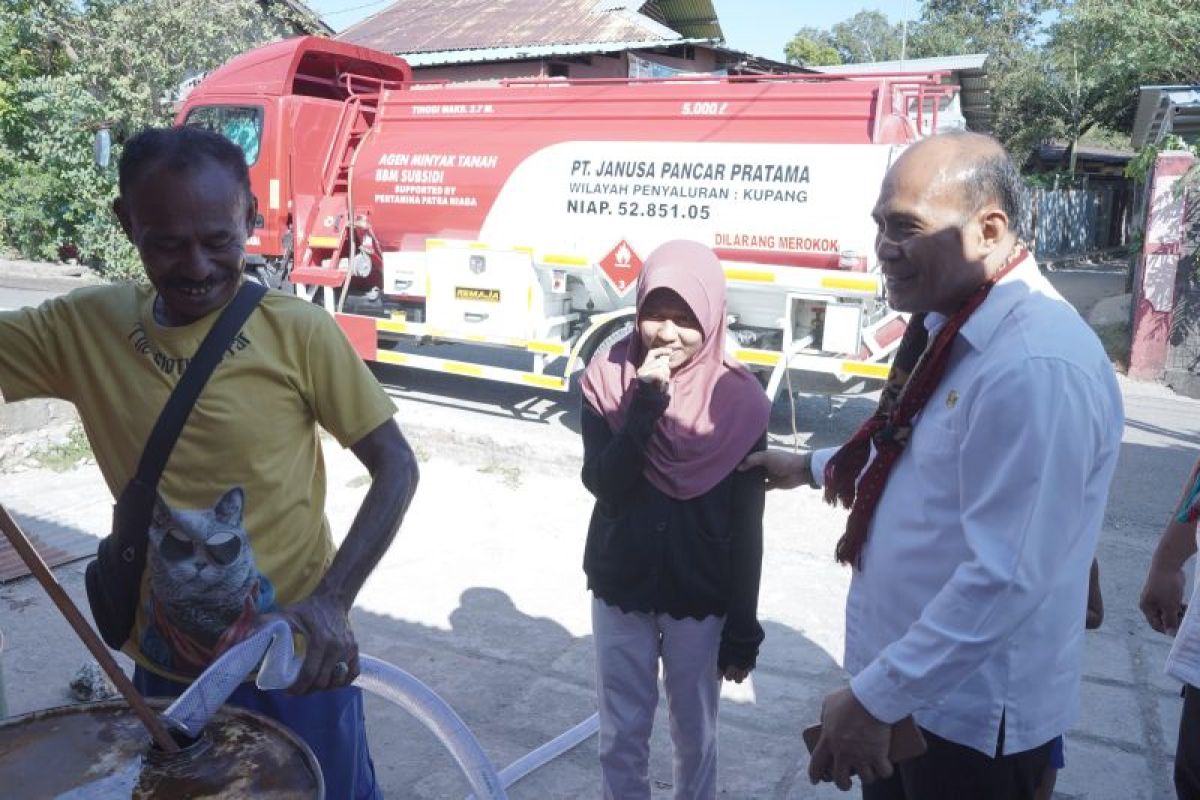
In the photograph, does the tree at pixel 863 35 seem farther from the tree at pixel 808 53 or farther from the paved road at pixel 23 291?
the paved road at pixel 23 291

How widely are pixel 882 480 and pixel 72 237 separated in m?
17.8

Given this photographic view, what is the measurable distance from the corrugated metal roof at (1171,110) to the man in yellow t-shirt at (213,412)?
11.2m

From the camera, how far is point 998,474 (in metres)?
1.54

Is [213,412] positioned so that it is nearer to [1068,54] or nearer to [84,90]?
[84,90]

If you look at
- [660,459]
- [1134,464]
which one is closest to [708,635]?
[660,459]

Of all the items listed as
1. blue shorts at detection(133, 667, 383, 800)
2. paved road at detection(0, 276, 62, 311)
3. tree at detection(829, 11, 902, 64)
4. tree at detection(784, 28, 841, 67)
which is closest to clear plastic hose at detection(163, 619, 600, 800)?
blue shorts at detection(133, 667, 383, 800)

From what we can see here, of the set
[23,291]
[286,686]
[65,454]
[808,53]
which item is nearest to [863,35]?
[808,53]

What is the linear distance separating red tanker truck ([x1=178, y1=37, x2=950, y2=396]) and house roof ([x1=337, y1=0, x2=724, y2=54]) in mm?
8274

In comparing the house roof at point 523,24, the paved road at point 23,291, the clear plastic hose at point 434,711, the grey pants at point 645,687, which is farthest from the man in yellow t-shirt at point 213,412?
the house roof at point 523,24

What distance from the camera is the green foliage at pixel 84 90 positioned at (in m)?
14.7

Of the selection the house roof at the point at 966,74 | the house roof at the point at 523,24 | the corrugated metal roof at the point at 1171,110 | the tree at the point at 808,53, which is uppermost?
the tree at the point at 808,53

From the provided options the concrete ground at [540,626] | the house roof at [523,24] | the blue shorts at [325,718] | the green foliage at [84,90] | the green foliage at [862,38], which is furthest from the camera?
the green foliage at [862,38]

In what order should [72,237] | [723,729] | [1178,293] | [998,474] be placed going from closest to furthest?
[998,474], [723,729], [1178,293], [72,237]

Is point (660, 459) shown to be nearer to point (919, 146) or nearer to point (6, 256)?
point (919, 146)
